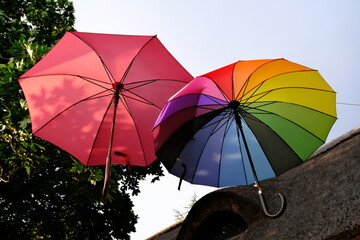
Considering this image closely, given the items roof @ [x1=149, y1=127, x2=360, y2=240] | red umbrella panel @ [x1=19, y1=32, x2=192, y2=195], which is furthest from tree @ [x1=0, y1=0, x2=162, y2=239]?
roof @ [x1=149, y1=127, x2=360, y2=240]

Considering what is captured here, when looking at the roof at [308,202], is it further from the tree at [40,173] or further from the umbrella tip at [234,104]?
the tree at [40,173]

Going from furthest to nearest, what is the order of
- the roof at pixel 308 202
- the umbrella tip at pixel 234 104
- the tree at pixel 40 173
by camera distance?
1. the tree at pixel 40 173
2. the umbrella tip at pixel 234 104
3. the roof at pixel 308 202

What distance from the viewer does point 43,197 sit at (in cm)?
1049

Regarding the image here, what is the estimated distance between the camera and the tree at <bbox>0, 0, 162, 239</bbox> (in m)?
6.81

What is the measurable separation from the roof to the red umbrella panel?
1358 millimetres

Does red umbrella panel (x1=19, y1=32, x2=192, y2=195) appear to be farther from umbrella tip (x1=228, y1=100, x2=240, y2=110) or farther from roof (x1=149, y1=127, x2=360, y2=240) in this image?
roof (x1=149, y1=127, x2=360, y2=240)

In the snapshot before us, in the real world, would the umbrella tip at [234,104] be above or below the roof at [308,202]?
above

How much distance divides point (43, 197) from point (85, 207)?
1490 millimetres

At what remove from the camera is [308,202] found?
10.9ft

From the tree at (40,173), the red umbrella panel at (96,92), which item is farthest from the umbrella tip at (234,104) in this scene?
the tree at (40,173)

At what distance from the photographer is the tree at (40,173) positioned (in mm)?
6812

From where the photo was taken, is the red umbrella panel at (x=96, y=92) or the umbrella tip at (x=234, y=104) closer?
the umbrella tip at (x=234, y=104)

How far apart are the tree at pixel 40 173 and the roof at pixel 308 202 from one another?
3.38 metres

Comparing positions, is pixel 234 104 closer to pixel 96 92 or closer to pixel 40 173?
pixel 96 92
